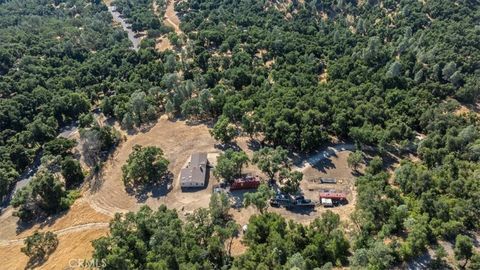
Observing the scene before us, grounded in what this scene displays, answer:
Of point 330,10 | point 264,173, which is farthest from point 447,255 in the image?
point 330,10

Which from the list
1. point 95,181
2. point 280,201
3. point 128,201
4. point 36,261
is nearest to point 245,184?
point 280,201

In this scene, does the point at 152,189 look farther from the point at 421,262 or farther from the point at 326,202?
the point at 421,262

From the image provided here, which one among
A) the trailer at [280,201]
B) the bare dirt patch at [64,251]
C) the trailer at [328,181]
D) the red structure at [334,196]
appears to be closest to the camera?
the bare dirt patch at [64,251]

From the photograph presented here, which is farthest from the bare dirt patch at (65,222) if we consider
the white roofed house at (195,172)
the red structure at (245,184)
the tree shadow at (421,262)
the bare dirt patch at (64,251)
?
the tree shadow at (421,262)

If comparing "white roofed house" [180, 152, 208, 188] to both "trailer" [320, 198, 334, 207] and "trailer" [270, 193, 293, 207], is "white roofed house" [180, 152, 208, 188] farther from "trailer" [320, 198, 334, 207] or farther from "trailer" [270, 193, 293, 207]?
"trailer" [320, 198, 334, 207]

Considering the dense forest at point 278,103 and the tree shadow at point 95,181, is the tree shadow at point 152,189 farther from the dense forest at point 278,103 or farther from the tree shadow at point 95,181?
the dense forest at point 278,103

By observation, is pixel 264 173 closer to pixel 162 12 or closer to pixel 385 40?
pixel 385 40
